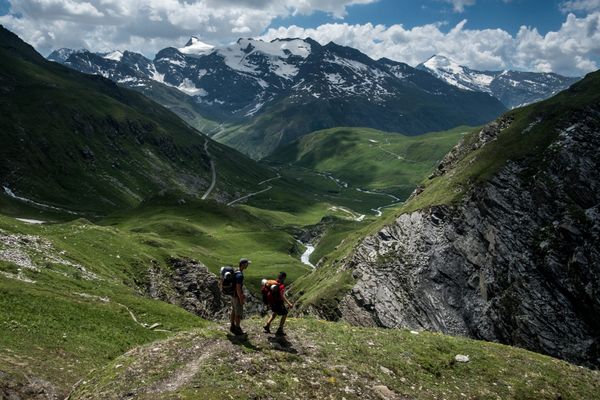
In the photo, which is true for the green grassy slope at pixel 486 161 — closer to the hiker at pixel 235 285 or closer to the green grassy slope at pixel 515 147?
the green grassy slope at pixel 515 147

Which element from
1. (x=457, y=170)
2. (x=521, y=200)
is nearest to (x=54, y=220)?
(x=457, y=170)

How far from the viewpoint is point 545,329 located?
87562 mm

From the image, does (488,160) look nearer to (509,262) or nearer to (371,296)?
(509,262)

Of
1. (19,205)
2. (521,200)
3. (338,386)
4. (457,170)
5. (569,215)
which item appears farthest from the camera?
(19,205)

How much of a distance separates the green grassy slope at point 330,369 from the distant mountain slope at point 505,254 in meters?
60.5

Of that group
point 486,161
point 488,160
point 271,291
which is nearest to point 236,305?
point 271,291

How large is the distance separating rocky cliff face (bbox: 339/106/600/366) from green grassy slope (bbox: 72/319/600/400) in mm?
59932

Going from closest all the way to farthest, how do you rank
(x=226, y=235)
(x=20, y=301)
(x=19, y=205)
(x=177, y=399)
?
(x=177, y=399)
(x=20, y=301)
(x=226, y=235)
(x=19, y=205)

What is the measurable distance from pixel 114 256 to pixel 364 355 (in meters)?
54.4

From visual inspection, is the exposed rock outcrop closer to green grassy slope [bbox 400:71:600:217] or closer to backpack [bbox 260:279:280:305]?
backpack [bbox 260:279:280:305]

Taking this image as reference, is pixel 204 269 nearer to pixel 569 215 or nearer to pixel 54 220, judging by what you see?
pixel 569 215

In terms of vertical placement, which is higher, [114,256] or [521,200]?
[521,200]

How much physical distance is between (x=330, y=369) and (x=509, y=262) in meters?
80.2

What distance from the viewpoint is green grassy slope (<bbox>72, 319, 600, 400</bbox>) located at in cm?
2400
